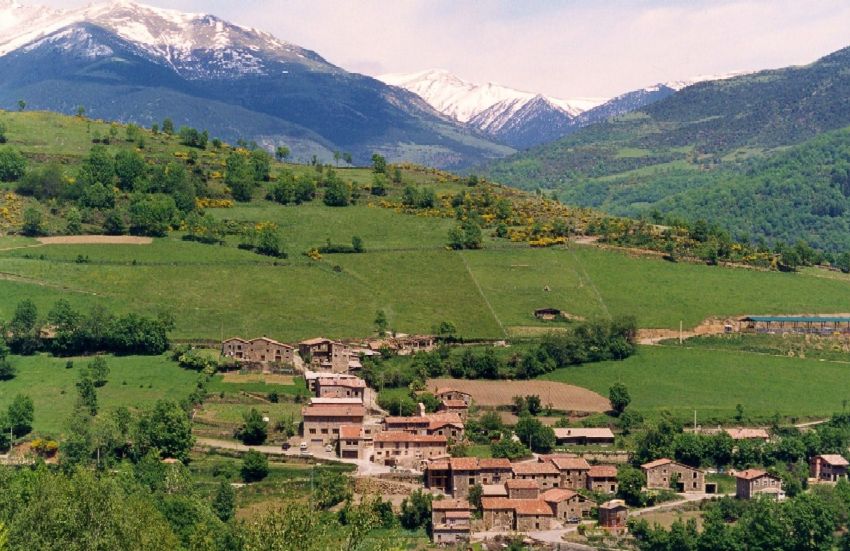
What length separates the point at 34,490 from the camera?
199 ft

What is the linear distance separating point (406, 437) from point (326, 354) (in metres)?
17.5

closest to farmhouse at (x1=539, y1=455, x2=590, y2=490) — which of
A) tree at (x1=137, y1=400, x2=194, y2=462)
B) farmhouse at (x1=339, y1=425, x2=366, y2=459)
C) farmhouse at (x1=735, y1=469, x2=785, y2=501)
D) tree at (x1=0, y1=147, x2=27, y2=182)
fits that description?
farmhouse at (x1=735, y1=469, x2=785, y2=501)

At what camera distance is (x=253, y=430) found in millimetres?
85562

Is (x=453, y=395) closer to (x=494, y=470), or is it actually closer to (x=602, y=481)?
(x=494, y=470)

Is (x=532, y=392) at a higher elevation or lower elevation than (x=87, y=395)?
higher

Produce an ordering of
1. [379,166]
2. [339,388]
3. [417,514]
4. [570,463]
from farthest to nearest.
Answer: [379,166], [339,388], [570,463], [417,514]

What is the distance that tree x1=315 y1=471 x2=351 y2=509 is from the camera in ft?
254

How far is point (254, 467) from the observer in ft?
263

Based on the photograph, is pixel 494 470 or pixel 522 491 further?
pixel 494 470

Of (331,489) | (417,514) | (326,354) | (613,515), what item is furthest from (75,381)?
(613,515)

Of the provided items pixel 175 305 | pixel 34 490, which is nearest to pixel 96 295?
pixel 175 305

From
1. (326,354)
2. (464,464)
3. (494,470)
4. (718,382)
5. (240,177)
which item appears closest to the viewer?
(464,464)

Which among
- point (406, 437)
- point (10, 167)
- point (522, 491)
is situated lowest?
point (522, 491)

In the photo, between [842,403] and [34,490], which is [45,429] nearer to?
[34,490]
